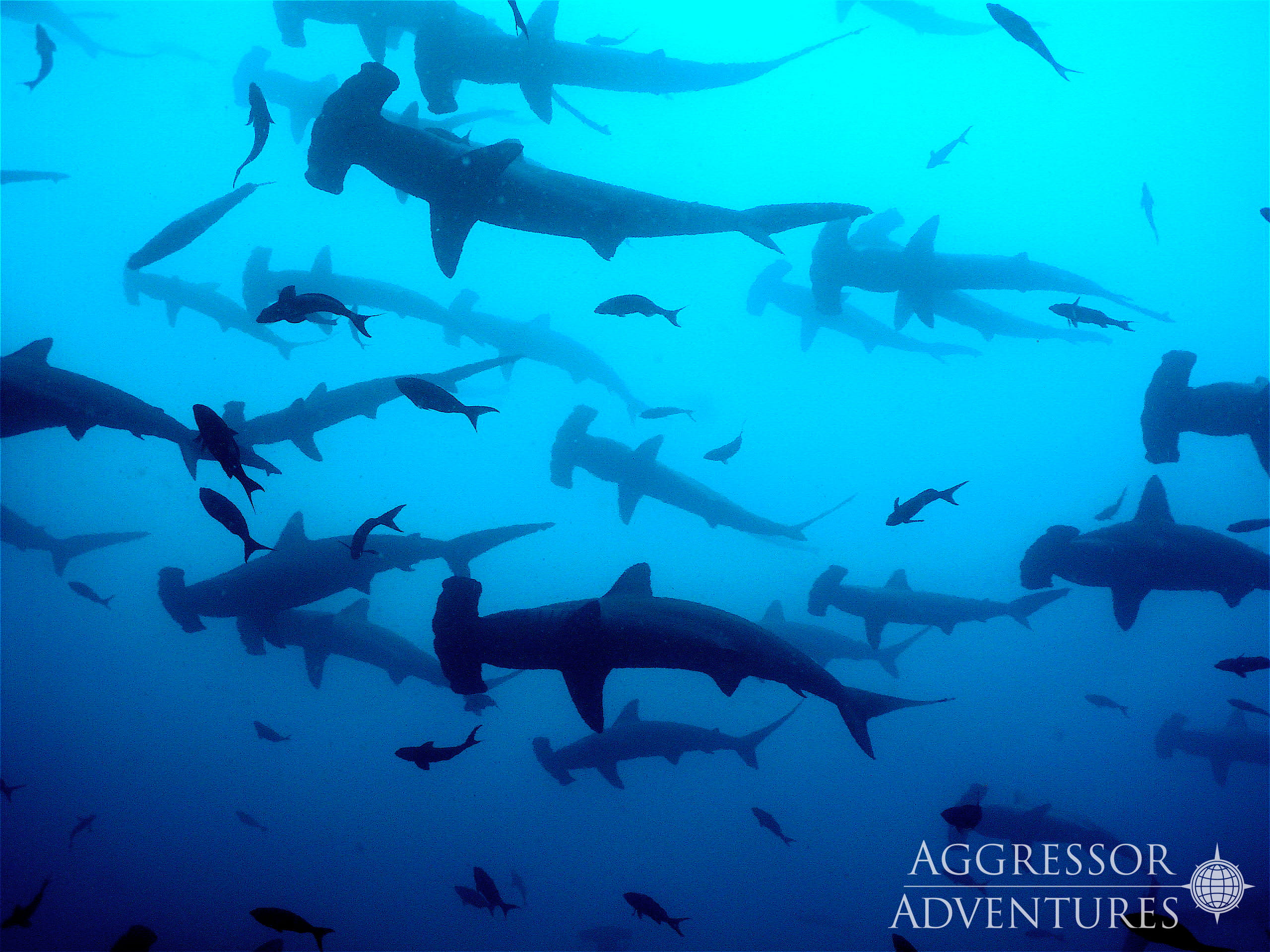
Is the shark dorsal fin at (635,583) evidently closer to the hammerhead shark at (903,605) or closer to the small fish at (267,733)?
the hammerhead shark at (903,605)

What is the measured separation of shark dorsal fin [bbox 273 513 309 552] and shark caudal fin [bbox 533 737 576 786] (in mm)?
4558

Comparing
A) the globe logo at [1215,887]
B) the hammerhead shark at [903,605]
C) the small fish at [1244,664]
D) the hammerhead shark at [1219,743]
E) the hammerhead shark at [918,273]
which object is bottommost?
the small fish at [1244,664]

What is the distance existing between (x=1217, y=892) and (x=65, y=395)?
17272 mm

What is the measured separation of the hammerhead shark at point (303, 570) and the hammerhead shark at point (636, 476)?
274 centimetres

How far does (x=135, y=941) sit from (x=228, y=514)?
3728 mm

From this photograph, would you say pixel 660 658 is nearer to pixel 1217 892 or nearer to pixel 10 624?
pixel 1217 892

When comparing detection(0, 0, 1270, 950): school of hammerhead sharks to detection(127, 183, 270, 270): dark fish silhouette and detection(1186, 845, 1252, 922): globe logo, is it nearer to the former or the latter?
detection(127, 183, 270, 270): dark fish silhouette

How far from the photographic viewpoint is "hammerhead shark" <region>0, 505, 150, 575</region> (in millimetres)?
10930

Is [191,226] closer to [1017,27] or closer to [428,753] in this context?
[428,753]

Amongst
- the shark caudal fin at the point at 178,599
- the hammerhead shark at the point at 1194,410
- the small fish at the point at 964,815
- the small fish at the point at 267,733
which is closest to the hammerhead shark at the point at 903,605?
the hammerhead shark at the point at 1194,410

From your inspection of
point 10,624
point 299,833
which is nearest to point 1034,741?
point 299,833

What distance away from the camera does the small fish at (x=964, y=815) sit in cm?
520

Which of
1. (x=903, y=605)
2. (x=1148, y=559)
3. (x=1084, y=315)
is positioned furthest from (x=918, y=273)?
(x=903, y=605)

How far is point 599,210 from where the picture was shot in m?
4.75
